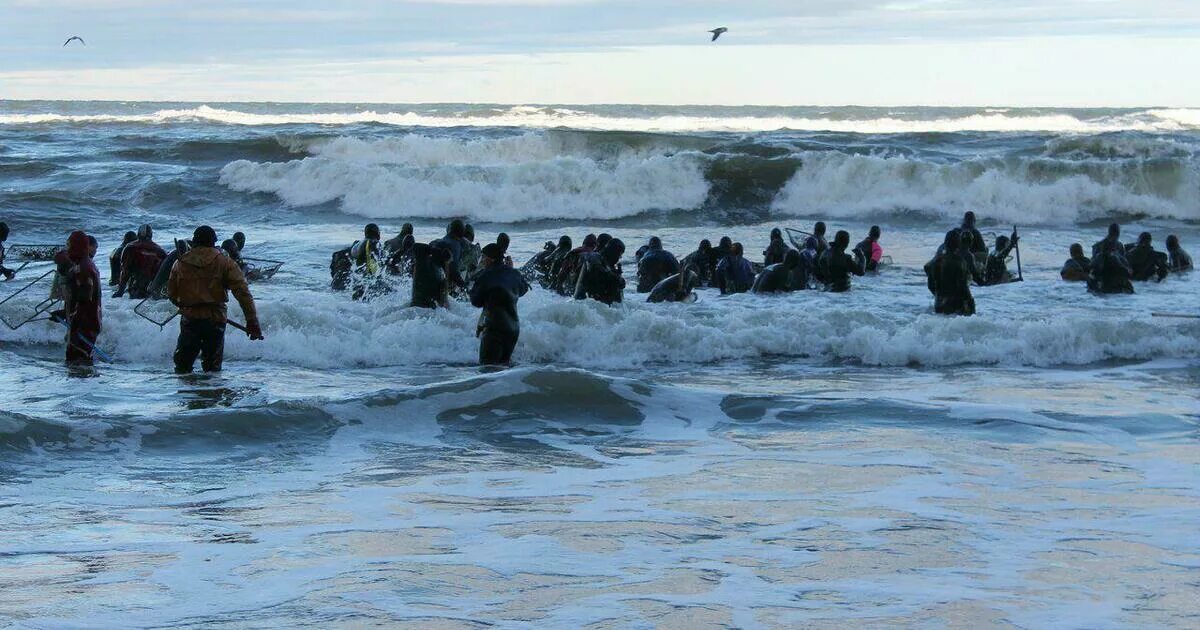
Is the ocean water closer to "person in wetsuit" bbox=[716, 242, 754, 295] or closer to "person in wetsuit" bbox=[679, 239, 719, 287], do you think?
"person in wetsuit" bbox=[716, 242, 754, 295]

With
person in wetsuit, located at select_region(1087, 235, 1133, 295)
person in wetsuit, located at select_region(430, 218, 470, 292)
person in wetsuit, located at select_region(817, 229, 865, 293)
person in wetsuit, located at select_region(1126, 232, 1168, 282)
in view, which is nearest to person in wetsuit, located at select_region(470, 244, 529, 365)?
person in wetsuit, located at select_region(430, 218, 470, 292)

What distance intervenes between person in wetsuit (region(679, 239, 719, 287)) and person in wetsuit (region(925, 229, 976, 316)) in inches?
166

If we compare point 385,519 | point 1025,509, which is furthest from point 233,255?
point 1025,509

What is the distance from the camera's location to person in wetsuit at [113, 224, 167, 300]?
58.8 ft

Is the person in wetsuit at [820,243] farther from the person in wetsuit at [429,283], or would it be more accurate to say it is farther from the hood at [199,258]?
the hood at [199,258]

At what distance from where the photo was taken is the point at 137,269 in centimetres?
1811

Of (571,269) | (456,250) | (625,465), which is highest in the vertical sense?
(456,250)

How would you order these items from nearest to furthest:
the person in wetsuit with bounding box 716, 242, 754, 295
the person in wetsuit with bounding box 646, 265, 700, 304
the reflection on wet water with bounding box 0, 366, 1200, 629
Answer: the reflection on wet water with bounding box 0, 366, 1200, 629 → the person in wetsuit with bounding box 646, 265, 700, 304 → the person in wetsuit with bounding box 716, 242, 754, 295

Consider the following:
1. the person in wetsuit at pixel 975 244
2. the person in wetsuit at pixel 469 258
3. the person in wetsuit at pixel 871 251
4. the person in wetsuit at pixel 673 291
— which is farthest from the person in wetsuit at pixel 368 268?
the person in wetsuit at pixel 975 244

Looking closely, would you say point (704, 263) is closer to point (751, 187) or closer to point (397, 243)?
point (397, 243)

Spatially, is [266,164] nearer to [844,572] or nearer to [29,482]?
[29,482]

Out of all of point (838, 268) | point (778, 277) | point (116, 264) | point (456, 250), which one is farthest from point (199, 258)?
point (838, 268)

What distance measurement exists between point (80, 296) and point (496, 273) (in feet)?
12.8

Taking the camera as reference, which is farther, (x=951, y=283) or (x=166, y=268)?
(x=951, y=283)
